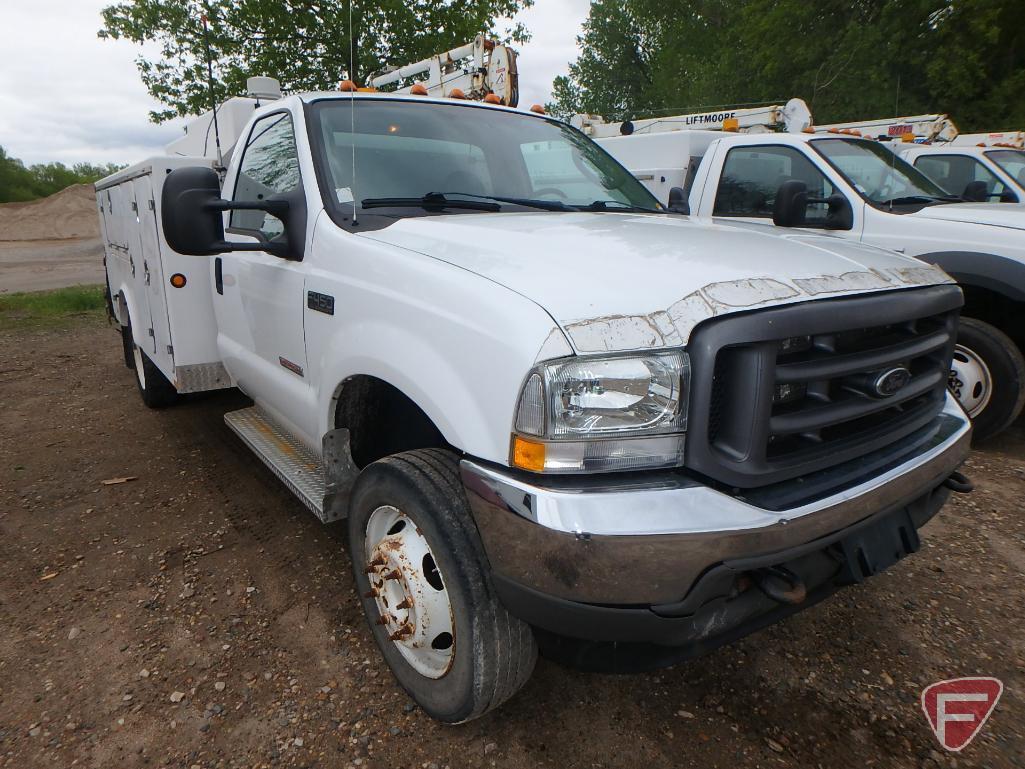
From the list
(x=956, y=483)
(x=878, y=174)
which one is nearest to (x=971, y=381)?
(x=878, y=174)

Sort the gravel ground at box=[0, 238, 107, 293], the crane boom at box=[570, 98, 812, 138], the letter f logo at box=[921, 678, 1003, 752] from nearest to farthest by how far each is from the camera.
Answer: the letter f logo at box=[921, 678, 1003, 752], the crane boom at box=[570, 98, 812, 138], the gravel ground at box=[0, 238, 107, 293]

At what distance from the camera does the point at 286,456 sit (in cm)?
314

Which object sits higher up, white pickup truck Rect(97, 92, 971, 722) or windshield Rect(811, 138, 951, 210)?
windshield Rect(811, 138, 951, 210)

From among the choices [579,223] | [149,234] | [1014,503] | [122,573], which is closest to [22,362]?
[149,234]

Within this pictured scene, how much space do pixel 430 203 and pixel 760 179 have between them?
413cm

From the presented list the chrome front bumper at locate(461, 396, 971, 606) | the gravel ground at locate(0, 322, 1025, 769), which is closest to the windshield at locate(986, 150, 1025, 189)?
the gravel ground at locate(0, 322, 1025, 769)

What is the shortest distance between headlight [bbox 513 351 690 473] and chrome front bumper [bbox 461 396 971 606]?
55 millimetres

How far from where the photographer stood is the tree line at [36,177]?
1895 inches

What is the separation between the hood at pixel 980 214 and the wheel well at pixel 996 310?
43 centimetres

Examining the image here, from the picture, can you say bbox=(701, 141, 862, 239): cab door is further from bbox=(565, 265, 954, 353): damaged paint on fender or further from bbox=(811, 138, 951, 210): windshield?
bbox=(565, 265, 954, 353): damaged paint on fender

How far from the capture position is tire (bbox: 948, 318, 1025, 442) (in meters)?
4.30

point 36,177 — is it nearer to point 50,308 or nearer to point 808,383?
point 50,308

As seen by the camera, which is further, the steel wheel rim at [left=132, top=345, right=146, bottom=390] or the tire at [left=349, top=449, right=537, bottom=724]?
the steel wheel rim at [left=132, top=345, right=146, bottom=390]

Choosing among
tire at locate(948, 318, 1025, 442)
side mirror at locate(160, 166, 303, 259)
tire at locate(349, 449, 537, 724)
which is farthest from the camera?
tire at locate(948, 318, 1025, 442)
